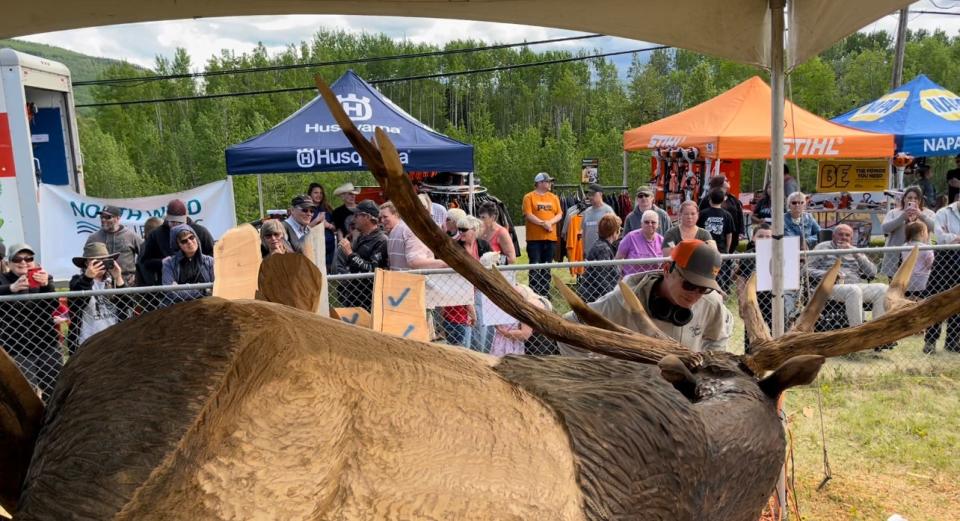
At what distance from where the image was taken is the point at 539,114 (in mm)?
64188

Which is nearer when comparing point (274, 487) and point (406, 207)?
point (274, 487)

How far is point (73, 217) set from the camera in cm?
790

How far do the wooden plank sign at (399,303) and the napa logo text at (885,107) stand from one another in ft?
44.9

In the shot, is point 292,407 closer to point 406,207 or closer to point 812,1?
point 406,207

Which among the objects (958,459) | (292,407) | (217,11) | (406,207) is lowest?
(958,459)

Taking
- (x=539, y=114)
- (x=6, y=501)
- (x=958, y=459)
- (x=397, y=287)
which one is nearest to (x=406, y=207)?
(x=6, y=501)

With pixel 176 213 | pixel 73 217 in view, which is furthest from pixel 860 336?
pixel 73 217

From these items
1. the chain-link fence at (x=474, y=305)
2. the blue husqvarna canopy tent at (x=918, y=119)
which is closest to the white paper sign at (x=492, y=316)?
the chain-link fence at (x=474, y=305)

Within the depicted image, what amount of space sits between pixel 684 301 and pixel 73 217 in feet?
24.3

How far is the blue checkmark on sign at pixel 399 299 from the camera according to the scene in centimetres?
378

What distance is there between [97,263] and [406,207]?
203 inches

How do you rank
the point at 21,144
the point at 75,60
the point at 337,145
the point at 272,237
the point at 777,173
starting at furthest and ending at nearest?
the point at 75,60 < the point at 337,145 < the point at 21,144 < the point at 272,237 < the point at 777,173

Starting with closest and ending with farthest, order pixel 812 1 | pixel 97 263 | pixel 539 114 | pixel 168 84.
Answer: pixel 812 1 < pixel 97 263 < pixel 168 84 < pixel 539 114

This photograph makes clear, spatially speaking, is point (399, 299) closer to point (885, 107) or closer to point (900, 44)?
point (885, 107)
